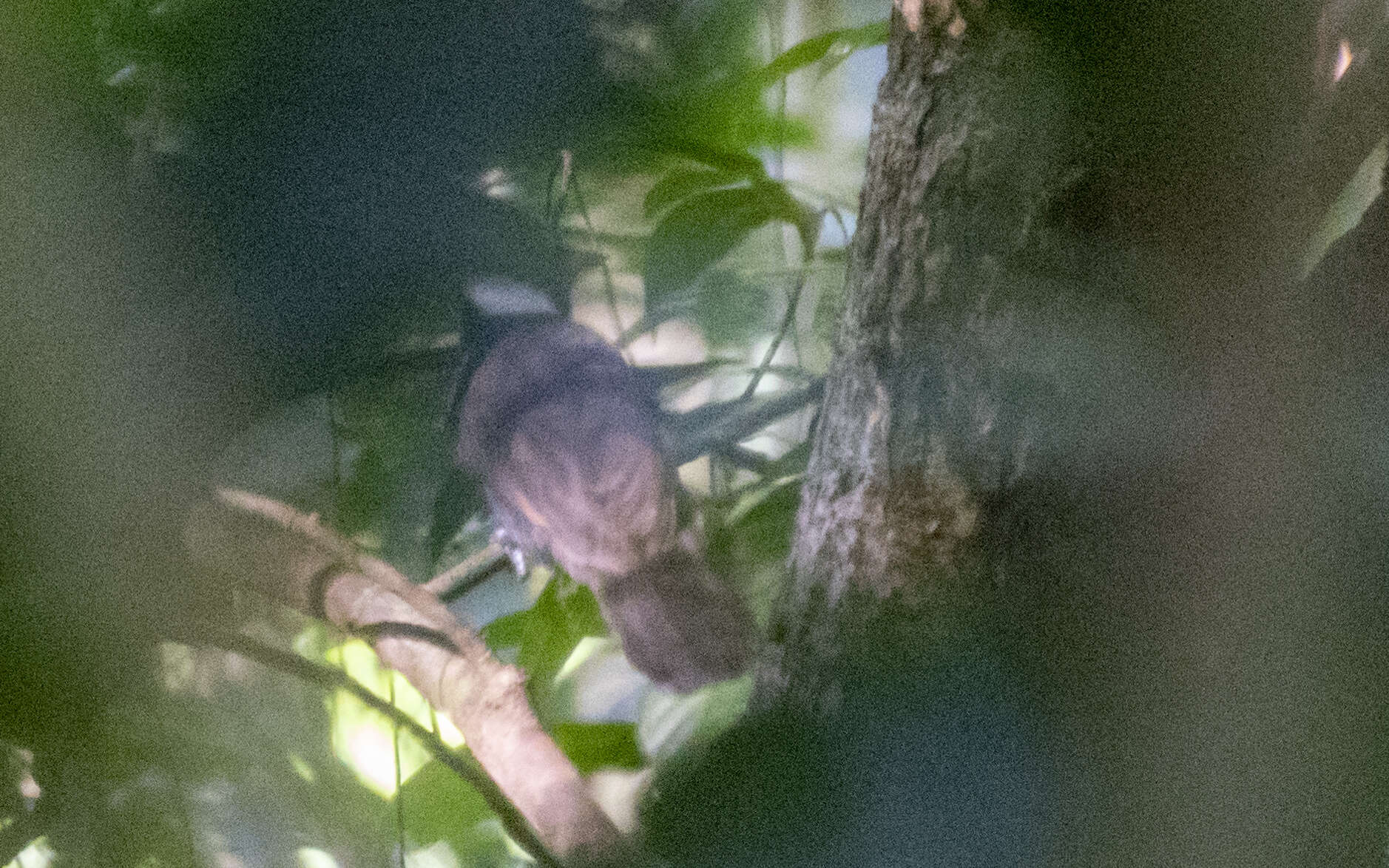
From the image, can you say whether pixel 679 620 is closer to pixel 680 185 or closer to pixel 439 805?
pixel 439 805

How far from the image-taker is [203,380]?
51 cm

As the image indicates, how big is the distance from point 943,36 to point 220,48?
0.41m

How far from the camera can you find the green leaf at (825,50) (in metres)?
0.56

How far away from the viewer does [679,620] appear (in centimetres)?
50

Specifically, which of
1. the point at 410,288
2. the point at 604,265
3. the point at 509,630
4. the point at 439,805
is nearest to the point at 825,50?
the point at 604,265

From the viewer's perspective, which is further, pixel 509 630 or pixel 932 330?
pixel 509 630

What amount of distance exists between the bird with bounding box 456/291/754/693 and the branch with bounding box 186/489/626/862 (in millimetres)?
76

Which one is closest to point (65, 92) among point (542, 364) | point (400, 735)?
point (542, 364)

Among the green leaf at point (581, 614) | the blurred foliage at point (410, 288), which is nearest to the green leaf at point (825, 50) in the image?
the blurred foliage at point (410, 288)

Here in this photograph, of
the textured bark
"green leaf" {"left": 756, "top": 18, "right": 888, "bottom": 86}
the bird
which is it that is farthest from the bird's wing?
"green leaf" {"left": 756, "top": 18, "right": 888, "bottom": 86}

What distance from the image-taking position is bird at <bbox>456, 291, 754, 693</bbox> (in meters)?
0.48

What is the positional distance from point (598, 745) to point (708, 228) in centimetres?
36

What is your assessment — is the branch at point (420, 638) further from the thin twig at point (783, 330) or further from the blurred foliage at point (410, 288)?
the thin twig at point (783, 330)

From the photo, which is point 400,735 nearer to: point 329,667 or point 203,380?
point 329,667
